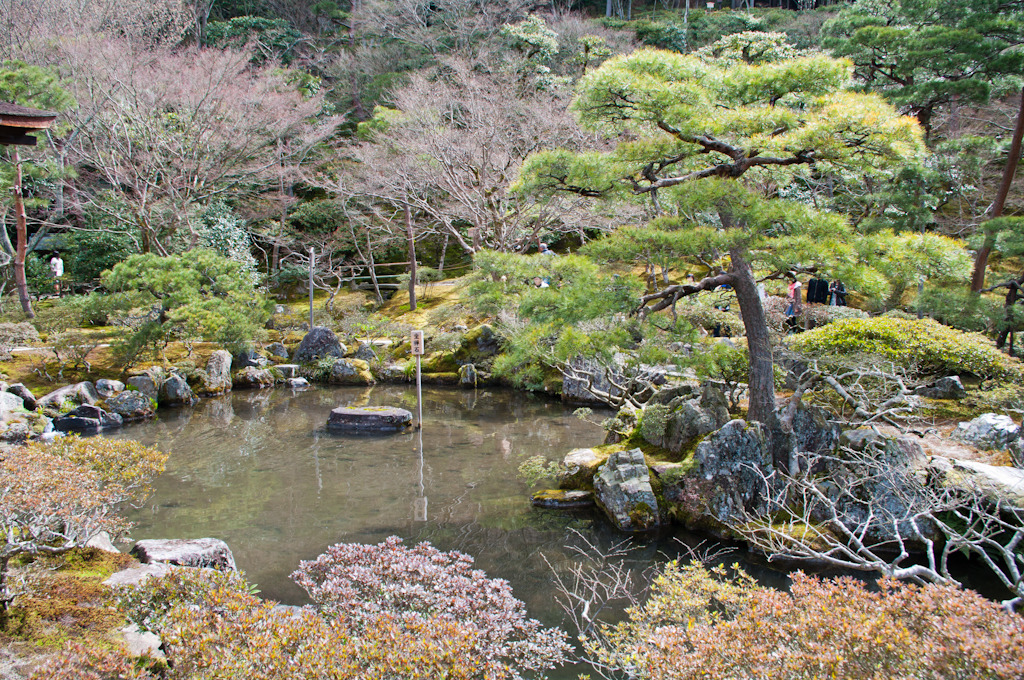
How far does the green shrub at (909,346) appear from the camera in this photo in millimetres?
7711

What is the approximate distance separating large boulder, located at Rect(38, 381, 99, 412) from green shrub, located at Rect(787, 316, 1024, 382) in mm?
12025


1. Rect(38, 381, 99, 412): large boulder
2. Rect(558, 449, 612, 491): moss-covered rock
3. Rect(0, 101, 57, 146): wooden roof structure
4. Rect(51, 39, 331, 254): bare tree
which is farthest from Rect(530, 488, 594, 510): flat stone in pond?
Rect(51, 39, 331, 254): bare tree

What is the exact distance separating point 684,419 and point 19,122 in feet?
23.2

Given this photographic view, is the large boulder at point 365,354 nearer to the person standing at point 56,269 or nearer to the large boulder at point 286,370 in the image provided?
the large boulder at point 286,370

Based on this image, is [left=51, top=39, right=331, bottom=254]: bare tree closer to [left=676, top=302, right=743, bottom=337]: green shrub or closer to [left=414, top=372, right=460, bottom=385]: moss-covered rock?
[left=414, top=372, right=460, bottom=385]: moss-covered rock

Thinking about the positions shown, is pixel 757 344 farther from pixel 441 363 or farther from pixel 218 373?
pixel 218 373

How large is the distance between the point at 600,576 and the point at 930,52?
40.2ft

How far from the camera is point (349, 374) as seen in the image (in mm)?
16031

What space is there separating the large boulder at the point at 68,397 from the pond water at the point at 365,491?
110cm

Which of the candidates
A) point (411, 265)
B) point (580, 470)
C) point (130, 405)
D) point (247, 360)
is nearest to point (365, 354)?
point (247, 360)

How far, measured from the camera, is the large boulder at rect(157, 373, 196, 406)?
1300cm

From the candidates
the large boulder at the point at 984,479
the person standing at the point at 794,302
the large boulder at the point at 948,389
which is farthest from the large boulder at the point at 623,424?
the person standing at the point at 794,302

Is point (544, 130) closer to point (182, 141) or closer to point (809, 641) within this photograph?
point (182, 141)

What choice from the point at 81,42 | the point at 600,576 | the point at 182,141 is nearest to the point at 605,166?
the point at 600,576
